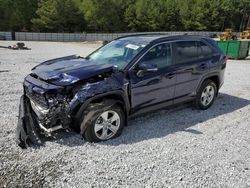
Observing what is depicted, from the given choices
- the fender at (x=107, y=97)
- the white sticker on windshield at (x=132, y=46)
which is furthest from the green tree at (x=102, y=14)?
the fender at (x=107, y=97)

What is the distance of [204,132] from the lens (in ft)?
15.6

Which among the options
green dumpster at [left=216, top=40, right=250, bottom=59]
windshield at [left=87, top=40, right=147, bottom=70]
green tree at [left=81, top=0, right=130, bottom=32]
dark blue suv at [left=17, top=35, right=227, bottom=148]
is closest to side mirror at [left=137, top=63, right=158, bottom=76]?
dark blue suv at [left=17, top=35, right=227, bottom=148]

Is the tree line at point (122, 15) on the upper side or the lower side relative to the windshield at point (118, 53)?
upper

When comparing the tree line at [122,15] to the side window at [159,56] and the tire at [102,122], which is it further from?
the tire at [102,122]

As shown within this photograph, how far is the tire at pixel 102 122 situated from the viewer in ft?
13.1

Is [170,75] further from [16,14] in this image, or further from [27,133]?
[16,14]

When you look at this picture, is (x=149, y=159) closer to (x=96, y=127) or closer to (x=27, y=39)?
(x=96, y=127)

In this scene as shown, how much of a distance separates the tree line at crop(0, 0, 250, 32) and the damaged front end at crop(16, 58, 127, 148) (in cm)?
4417

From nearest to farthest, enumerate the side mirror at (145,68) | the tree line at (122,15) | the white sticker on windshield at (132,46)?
the side mirror at (145,68) → the white sticker on windshield at (132,46) → the tree line at (122,15)

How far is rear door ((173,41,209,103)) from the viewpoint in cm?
519

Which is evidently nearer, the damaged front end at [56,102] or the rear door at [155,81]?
the damaged front end at [56,102]

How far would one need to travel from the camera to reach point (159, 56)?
4895mm

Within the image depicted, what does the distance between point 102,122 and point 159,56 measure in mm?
1653

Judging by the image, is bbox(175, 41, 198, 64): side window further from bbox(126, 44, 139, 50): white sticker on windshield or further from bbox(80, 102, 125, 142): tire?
bbox(80, 102, 125, 142): tire
